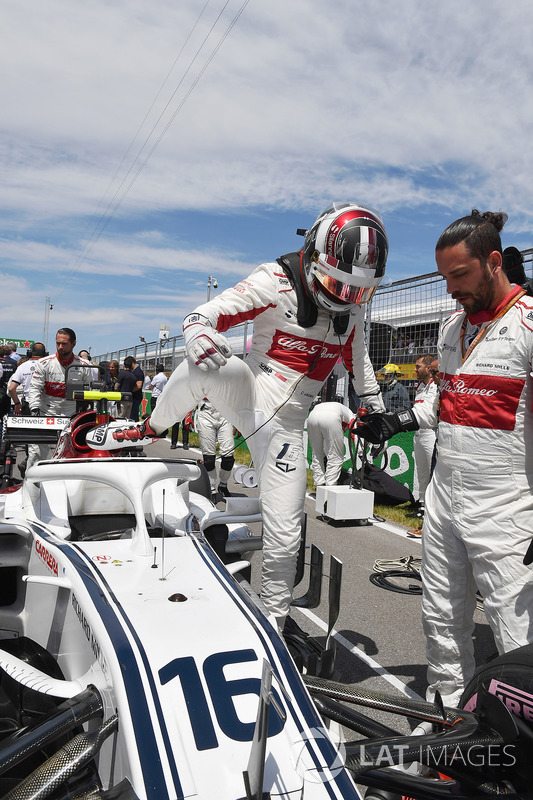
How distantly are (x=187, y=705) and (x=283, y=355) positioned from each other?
1.79 meters

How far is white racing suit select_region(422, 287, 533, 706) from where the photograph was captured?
2.39 meters

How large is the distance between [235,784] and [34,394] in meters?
6.32

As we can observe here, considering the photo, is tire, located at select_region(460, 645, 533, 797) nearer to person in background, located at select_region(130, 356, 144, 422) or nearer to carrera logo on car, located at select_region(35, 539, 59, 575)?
carrera logo on car, located at select_region(35, 539, 59, 575)

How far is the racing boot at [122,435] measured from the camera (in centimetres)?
326

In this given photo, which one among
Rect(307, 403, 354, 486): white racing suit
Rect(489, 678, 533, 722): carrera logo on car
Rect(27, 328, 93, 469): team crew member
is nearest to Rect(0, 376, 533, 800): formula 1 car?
Rect(489, 678, 533, 722): carrera logo on car

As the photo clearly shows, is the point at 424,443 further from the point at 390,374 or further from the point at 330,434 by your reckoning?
the point at 390,374

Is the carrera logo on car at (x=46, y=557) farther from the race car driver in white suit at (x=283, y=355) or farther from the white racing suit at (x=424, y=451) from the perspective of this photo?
the white racing suit at (x=424, y=451)

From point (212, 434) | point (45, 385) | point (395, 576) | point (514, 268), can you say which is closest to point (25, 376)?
point (45, 385)

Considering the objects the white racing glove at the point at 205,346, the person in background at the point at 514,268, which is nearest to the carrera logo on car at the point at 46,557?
the white racing glove at the point at 205,346

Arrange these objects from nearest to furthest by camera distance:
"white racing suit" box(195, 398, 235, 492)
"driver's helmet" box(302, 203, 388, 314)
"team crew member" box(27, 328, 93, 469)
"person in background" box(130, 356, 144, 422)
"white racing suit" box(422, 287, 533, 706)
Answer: "white racing suit" box(422, 287, 533, 706) → "driver's helmet" box(302, 203, 388, 314) → "team crew member" box(27, 328, 93, 469) → "white racing suit" box(195, 398, 235, 492) → "person in background" box(130, 356, 144, 422)

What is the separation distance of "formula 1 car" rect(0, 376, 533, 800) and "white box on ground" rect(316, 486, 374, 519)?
4.06 meters

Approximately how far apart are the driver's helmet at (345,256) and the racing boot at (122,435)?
1.08 m

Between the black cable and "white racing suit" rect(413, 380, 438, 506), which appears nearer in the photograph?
the black cable

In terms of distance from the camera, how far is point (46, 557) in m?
2.48
